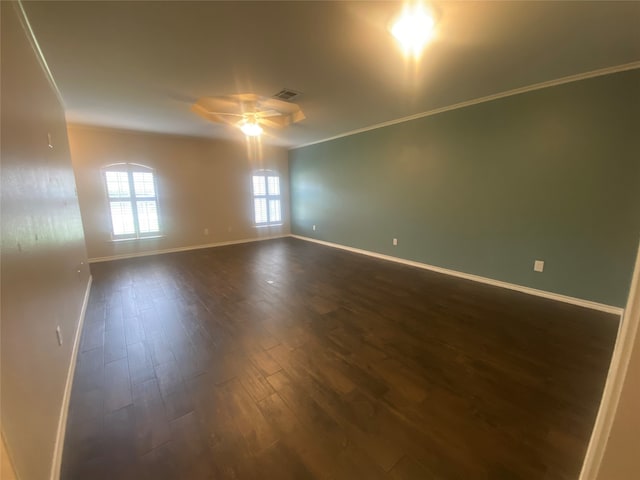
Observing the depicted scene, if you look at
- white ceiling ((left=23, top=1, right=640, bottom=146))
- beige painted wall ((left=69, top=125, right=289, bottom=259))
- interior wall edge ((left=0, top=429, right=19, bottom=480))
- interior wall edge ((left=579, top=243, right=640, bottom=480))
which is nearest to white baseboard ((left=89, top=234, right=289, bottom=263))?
beige painted wall ((left=69, top=125, right=289, bottom=259))

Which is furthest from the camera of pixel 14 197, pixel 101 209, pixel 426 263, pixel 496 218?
pixel 101 209

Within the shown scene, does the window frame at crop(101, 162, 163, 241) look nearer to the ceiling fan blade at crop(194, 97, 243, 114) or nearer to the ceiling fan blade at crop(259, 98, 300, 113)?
the ceiling fan blade at crop(194, 97, 243, 114)

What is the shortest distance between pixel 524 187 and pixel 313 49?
2.90 metres

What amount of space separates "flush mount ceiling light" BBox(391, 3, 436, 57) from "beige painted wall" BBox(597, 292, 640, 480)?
2.11 metres

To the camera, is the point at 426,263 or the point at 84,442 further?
the point at 426,263

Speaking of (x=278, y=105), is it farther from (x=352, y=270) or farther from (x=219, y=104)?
(x=352, y=270)

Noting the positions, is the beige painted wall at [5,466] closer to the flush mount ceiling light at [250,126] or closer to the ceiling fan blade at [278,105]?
the ceiling fan blade at [278,105]

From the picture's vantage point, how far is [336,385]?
1784 millimetres

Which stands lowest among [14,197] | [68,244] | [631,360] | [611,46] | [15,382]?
[15,382]

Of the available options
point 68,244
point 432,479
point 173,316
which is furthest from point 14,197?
point 432,479

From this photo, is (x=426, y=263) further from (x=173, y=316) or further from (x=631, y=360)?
(x=631, y=360)

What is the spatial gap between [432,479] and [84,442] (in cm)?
181

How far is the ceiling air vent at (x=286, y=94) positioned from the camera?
3062mm

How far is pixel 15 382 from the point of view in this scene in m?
0.96
